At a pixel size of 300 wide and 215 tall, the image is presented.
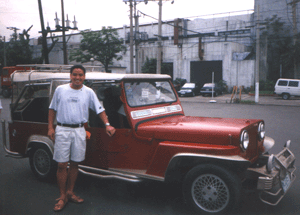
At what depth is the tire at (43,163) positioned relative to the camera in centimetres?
459

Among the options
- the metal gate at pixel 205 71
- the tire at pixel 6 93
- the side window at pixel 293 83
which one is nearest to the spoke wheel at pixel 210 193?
the side window at pixel 293 83

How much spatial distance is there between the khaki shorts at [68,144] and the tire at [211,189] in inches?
55.7

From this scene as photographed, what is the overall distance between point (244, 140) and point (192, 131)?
2.02 ft

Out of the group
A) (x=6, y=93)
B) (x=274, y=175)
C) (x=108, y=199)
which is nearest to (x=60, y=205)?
(x=108, y=199)

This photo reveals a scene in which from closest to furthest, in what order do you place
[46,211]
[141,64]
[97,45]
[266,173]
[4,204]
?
[266,173] → [46,211] → [4,204] → [97,45] → [141,64]

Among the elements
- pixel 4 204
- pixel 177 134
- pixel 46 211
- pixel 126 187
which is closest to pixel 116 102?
pixel 177 134

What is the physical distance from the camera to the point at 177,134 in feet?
11.5

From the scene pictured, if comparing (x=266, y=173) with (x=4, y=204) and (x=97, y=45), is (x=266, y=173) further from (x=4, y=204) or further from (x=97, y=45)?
(x=97, y=45)

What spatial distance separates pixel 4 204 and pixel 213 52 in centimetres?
3555

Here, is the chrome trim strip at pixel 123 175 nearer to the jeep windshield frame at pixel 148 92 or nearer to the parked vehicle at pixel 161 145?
the parked vehicle at pixel 161 145

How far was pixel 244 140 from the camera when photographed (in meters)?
3.36

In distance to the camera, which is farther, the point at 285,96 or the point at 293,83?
the point at 285,96

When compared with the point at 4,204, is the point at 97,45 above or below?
above

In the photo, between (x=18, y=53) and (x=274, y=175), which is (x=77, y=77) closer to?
(x=274, y=175)
